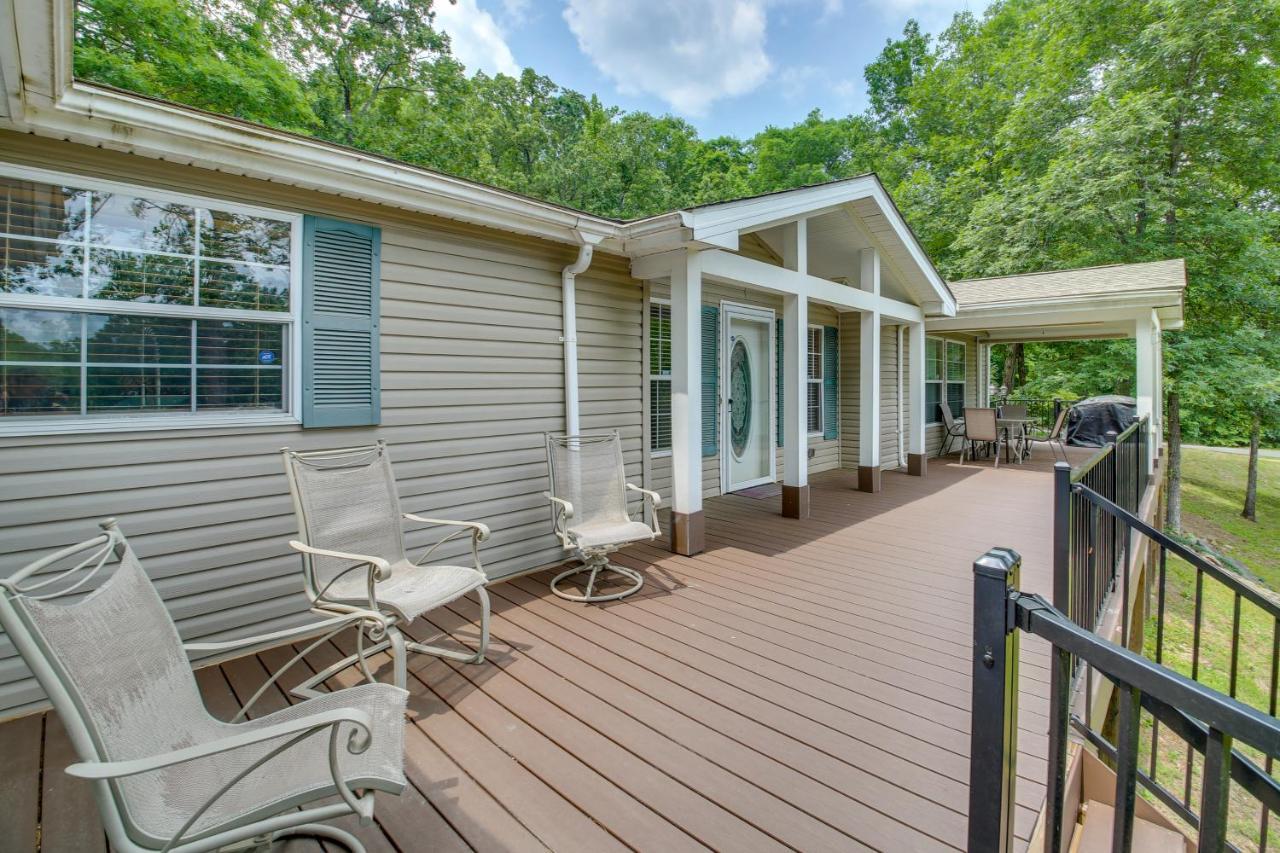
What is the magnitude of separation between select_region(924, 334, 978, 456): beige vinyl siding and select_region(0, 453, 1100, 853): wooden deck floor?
689cm

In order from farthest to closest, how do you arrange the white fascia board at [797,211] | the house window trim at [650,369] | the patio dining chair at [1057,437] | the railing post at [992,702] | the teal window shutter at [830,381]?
1. the patio dining chair at [1057,437]
2. the teal window shutter at [830,381]
3. the house window trim at [650,369]
4. the white fascia board at [797,211]
5. the railing post at [992,702]

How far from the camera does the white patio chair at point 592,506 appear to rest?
12.1 ft

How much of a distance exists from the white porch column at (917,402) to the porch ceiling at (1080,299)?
69 cm

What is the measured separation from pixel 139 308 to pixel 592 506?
8.92 feet

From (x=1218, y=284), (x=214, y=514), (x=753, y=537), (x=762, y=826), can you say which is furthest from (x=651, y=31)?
(x=762, y=826)

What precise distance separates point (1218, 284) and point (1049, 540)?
11.4m

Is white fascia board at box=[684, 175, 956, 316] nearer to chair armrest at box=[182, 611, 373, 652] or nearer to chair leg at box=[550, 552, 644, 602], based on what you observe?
chair leg at box=[550, 552, 644, 602]

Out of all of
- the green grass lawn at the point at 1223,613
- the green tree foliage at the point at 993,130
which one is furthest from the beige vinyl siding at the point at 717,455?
the green tree foliage at the point at 993,130

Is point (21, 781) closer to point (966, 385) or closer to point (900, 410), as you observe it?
point (900, 410)

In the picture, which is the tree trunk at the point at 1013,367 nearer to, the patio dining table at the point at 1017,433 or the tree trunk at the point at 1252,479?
the tree trunk at the point at 1252,479

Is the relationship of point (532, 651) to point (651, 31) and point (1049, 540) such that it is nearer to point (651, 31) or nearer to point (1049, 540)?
point (1049, 540)

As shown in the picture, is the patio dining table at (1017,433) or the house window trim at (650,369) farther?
the patio dining table at (1017,433)

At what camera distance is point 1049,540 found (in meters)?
4.83

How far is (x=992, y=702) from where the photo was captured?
1.10 meters
